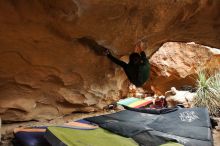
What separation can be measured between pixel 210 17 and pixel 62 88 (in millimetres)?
2648

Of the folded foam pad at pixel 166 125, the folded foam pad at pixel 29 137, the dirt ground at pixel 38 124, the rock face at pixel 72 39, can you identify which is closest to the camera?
the rock face at pixel 72 39

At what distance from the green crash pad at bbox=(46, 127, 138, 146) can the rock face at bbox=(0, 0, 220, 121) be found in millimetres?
918

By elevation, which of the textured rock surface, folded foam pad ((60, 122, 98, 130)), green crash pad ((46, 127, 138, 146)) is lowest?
green crash pad ((46, 127, 138, 146))

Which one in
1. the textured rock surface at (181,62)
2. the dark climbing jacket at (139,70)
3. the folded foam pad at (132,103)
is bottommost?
the folded foam pad at (132,103)

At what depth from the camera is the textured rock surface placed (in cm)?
904

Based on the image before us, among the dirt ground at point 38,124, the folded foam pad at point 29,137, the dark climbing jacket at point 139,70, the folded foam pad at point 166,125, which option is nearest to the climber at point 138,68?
the dark climbing jacket at point 139,70

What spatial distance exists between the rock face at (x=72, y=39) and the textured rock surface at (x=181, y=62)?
3.96 meters

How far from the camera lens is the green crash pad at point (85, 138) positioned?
11.1 feet

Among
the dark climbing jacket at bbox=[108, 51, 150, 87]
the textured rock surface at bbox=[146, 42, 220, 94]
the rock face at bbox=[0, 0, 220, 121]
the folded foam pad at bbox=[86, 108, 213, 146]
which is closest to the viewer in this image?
the rock face at bbox=[0, 0, 220, 121]

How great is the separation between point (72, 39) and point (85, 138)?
4.77 ft

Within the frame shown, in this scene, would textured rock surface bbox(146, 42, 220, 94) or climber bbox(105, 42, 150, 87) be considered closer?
climber bbox(105, 42, 150, 87)

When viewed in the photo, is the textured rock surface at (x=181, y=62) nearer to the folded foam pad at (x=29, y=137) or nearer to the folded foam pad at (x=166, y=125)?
the folded foam pad at (x=166, y=125)

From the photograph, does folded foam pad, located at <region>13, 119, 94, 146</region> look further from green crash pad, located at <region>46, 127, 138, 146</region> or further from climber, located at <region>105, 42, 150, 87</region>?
climber, located at <region>105, 42, 150, 87</region>

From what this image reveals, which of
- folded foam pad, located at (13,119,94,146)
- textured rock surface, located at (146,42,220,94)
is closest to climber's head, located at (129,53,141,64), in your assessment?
folded foam pad, located at (13,119,94,146)
